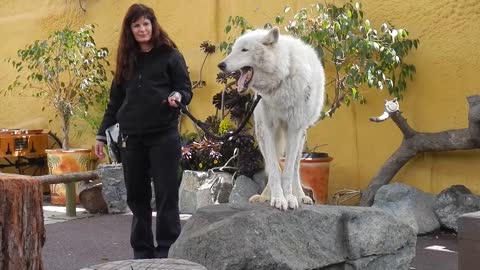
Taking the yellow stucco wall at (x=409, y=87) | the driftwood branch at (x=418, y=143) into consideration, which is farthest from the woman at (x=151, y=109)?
the yellow stucco wall at (x=409, y=87)

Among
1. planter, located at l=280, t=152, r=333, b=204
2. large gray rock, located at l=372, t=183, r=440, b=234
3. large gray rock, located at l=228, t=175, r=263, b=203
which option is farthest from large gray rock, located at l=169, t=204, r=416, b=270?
large gray rock, located at l=228, t=175, r=263, b=203

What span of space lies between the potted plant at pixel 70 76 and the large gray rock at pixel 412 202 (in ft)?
14.0

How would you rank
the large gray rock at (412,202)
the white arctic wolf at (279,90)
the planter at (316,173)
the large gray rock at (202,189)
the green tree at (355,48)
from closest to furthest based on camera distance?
the white arctic wolf at (279,90)
the large gray rock at (412,202)
the green tree at (355,48)
the planter at (316,173)
the large gray rock at (202,189)

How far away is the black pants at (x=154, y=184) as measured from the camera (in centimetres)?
423

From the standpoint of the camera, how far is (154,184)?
4.33 meters

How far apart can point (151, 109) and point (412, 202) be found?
10.4 ft

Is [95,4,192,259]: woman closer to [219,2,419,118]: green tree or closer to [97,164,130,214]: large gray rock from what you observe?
[219,2,419,118]: green tree

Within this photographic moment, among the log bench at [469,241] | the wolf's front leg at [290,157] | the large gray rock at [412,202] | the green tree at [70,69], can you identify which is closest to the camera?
the log bench at [469,241]

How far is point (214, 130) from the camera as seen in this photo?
7.83 metres

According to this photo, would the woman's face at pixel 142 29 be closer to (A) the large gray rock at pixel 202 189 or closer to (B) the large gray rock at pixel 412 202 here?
(B) the large gray rock at pixel 412 202

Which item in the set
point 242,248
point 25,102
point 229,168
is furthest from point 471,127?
point 25,102

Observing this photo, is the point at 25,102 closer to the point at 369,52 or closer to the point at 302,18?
the point at 302,18

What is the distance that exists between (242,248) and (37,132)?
6560 millimetres

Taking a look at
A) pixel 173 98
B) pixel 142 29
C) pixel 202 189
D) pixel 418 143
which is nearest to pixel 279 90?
pixel 173 98
